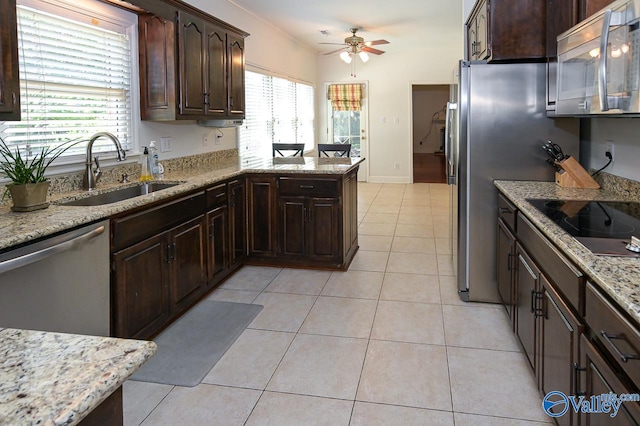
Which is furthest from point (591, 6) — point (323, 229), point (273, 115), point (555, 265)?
point (273, 115)

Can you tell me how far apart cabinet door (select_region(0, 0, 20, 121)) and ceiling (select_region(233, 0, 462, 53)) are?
357cm

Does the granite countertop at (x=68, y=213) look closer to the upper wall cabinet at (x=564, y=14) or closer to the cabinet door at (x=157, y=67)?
the cabinet door at (x=157, y=67)

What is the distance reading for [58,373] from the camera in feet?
2.53

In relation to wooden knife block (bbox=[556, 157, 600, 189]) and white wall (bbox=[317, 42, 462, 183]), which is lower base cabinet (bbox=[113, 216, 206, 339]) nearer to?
wooden knife block (bbox=[556, 157, 600, 189])

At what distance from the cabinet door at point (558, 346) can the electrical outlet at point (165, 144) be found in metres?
3.04

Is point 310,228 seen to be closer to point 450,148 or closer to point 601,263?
point 450,148

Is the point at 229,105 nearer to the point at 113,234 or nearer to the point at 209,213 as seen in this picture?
the point at 209,213

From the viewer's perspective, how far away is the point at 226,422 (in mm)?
→ 2053

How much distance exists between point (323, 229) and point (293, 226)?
260 millimetres

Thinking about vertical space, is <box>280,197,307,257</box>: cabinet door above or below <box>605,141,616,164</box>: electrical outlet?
below

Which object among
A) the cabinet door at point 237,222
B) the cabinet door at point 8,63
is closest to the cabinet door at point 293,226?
the cabinet door at point 237,222

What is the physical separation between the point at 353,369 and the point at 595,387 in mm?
1312

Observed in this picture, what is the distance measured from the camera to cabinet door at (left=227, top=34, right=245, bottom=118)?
4270mm

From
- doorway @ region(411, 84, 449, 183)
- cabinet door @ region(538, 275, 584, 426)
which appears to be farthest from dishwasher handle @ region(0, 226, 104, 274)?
doorway @ region(411, 84, 449, 183)
